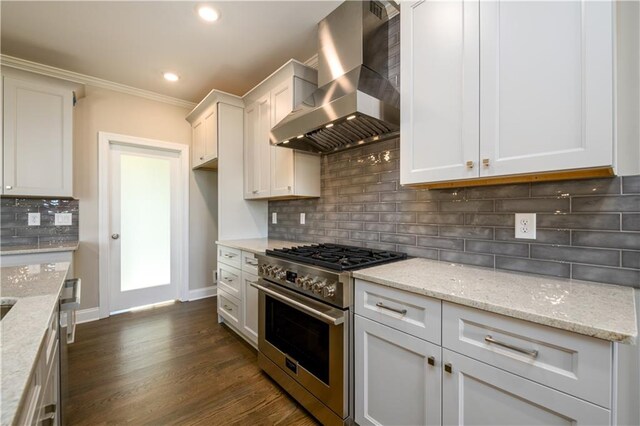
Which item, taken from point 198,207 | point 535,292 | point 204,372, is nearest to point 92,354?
point 204,372

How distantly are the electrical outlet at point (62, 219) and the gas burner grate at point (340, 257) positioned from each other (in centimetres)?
251

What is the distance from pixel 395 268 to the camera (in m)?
1.55

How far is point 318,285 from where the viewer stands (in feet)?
5.22

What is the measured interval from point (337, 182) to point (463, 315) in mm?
1639

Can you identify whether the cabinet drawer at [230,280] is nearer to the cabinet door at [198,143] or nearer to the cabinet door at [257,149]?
the cabinet door at [257,149]

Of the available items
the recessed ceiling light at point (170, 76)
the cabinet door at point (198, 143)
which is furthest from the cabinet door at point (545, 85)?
the cabinet door at point (198, 143)

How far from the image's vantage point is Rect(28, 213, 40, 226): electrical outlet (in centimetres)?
285

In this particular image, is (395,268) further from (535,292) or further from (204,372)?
(204,372)

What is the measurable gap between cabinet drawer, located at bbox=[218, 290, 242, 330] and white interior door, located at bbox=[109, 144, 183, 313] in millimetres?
1194

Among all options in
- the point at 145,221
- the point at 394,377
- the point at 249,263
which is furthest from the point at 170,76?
the point at 394,377

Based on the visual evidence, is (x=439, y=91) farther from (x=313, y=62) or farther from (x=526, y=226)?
(x=313, y=62)

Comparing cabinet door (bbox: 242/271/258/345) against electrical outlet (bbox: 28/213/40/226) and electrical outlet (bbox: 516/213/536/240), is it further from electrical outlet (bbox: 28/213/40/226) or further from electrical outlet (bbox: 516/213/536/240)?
electrical outlet (bbox: 28/213/40/226)

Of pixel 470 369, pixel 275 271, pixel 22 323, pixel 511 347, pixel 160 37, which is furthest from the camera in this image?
pixel 160 37

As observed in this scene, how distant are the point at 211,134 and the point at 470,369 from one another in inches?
125
